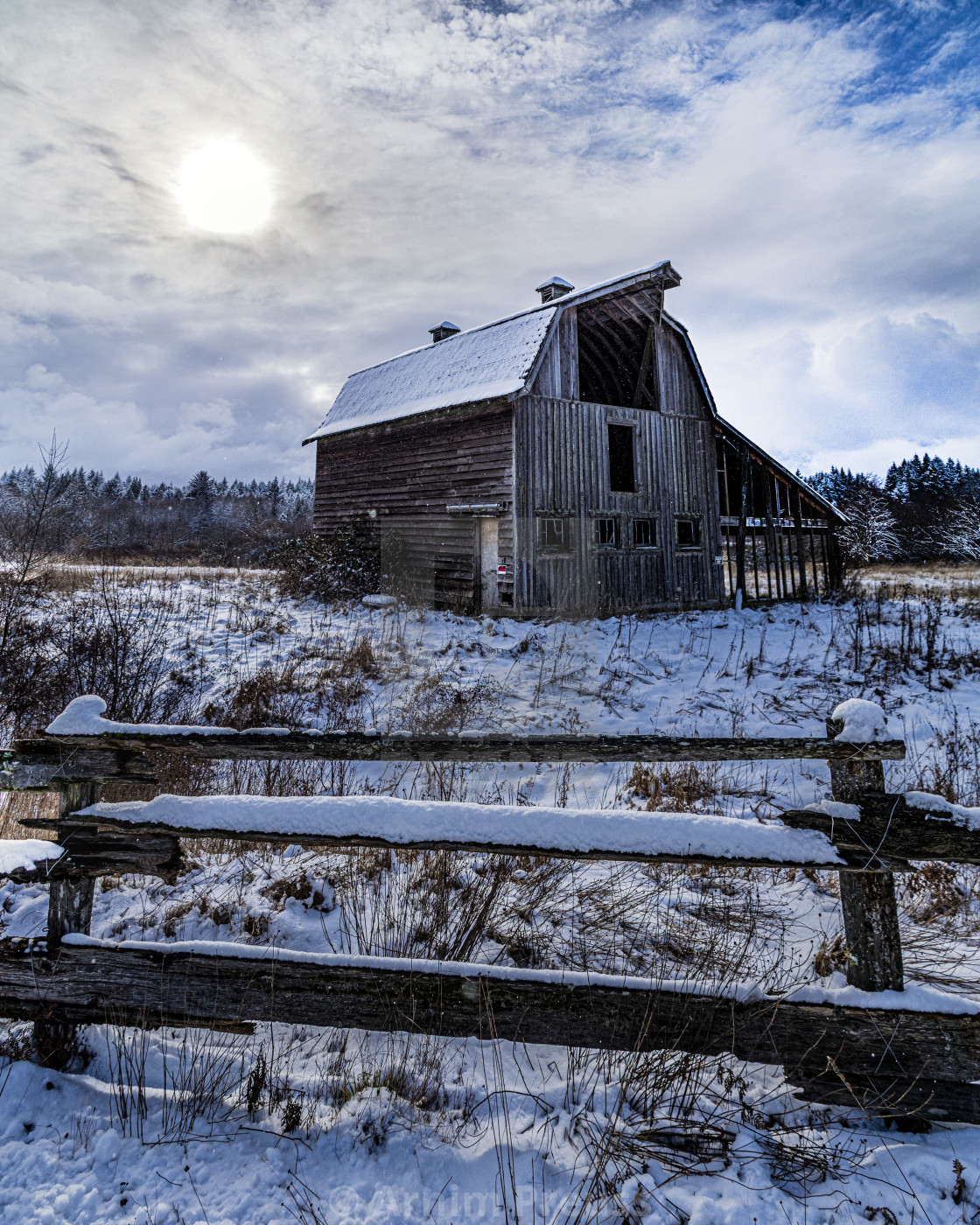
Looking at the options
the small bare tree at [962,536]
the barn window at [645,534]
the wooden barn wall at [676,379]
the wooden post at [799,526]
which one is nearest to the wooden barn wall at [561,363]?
the wooden barn wall at [676,379]

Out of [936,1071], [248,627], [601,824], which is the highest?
[248,627]

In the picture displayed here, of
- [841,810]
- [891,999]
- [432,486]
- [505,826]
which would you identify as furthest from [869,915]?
[432,486]

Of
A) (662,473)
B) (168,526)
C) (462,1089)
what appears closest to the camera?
(462,1089)

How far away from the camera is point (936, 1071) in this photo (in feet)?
8.73

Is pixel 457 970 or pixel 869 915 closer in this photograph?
pixel 869 915

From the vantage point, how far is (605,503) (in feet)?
53.7

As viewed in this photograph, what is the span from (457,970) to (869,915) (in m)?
1.84

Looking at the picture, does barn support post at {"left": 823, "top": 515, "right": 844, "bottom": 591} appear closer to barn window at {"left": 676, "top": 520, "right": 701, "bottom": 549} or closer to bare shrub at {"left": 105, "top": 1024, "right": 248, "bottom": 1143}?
barn window at {"left": 676, "top": 520, "right": 701, "bottom": 549}

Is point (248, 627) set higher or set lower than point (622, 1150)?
higher

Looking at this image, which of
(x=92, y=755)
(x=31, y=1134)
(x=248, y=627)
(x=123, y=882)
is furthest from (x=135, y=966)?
(x=248, y=627)

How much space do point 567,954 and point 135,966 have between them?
2285 mm

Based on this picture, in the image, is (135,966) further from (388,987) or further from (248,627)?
(248,627)

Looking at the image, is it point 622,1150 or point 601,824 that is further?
point 601,824

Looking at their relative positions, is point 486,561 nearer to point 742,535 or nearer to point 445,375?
point 445,375
